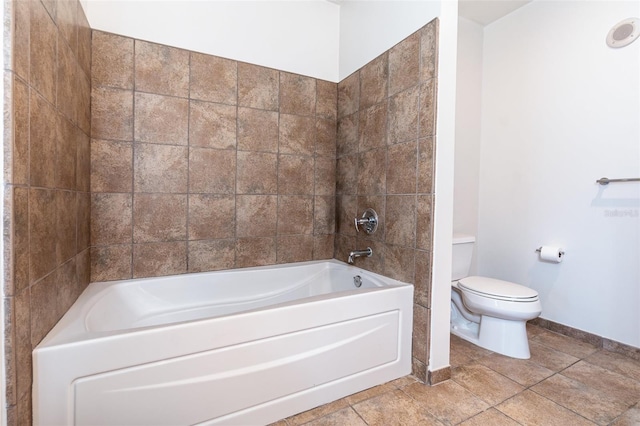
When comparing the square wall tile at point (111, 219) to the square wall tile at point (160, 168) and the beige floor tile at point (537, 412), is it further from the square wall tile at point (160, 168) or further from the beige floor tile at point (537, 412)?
the beige floor tile at point (537, 412)

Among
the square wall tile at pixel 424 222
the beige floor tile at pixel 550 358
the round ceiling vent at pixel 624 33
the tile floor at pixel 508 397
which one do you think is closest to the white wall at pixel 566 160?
the round ceiling vent at pixel 624 33

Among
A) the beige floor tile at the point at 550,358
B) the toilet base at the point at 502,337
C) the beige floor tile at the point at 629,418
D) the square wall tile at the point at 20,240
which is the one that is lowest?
the beige floor tile at the point at 550,358

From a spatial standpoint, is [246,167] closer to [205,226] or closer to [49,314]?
[205,226]

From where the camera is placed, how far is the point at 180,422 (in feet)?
3.58

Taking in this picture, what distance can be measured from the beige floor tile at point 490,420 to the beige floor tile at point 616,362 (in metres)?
0.92

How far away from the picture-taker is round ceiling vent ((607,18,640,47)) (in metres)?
1.76

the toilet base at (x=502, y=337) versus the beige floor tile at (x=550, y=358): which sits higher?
the toilet base at (x=502, y=337)

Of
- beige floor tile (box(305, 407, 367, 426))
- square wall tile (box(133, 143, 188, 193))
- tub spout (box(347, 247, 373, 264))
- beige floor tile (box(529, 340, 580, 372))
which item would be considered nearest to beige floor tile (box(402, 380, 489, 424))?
beige floor tile (box(305, 407, 367, 426))

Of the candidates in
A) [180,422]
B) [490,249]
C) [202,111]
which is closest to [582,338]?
[490,249]

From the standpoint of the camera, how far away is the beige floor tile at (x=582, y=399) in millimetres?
1296

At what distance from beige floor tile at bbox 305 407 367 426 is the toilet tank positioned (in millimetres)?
1268

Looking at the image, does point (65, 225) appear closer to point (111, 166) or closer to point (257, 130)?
point (111, 166)

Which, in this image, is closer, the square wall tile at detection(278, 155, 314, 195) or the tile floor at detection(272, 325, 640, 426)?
the tile floor at detection(272, 325, 640, 426)

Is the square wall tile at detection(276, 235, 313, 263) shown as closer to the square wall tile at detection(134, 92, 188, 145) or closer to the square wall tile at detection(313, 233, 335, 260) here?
the square wall tile at detection(313, 233, 335, 260)
